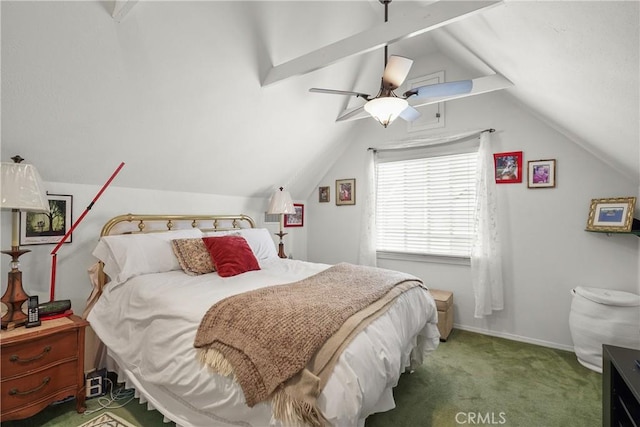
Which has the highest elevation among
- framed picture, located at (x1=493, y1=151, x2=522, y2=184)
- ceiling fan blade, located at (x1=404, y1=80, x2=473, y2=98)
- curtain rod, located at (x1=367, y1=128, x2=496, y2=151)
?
ceiling fan blade, located at (x1=404, y1=80, x2=473, y2=98)

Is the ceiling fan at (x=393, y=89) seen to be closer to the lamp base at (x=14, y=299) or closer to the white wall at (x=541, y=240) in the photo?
the white wall at (x=541, y=240)

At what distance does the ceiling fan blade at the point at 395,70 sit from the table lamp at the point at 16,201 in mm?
2295

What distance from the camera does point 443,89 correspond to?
7.18ft

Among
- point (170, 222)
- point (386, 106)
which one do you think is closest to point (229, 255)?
point (170, 222)

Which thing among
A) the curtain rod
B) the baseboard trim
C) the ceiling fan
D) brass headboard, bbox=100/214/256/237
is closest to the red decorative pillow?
brass headboard, bbox=100/214/256/237

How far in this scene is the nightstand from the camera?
1.59m

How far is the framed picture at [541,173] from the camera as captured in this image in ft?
9.50

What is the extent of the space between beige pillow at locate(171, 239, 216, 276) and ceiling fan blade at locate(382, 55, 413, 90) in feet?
6.56

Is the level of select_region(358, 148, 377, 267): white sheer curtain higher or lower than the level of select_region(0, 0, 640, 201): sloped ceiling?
lower

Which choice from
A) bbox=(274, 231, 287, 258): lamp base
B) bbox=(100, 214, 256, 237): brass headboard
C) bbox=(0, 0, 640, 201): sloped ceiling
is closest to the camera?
bbox=(0, 0, 640, 201): sloped ceiling

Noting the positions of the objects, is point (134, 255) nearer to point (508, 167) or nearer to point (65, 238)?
→ point (65, 238)

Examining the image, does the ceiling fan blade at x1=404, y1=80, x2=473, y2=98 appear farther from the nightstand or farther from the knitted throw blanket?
the nightstand

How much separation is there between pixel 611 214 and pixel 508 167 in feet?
3.08

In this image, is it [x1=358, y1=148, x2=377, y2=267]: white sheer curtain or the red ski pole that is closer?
the red ski pole
